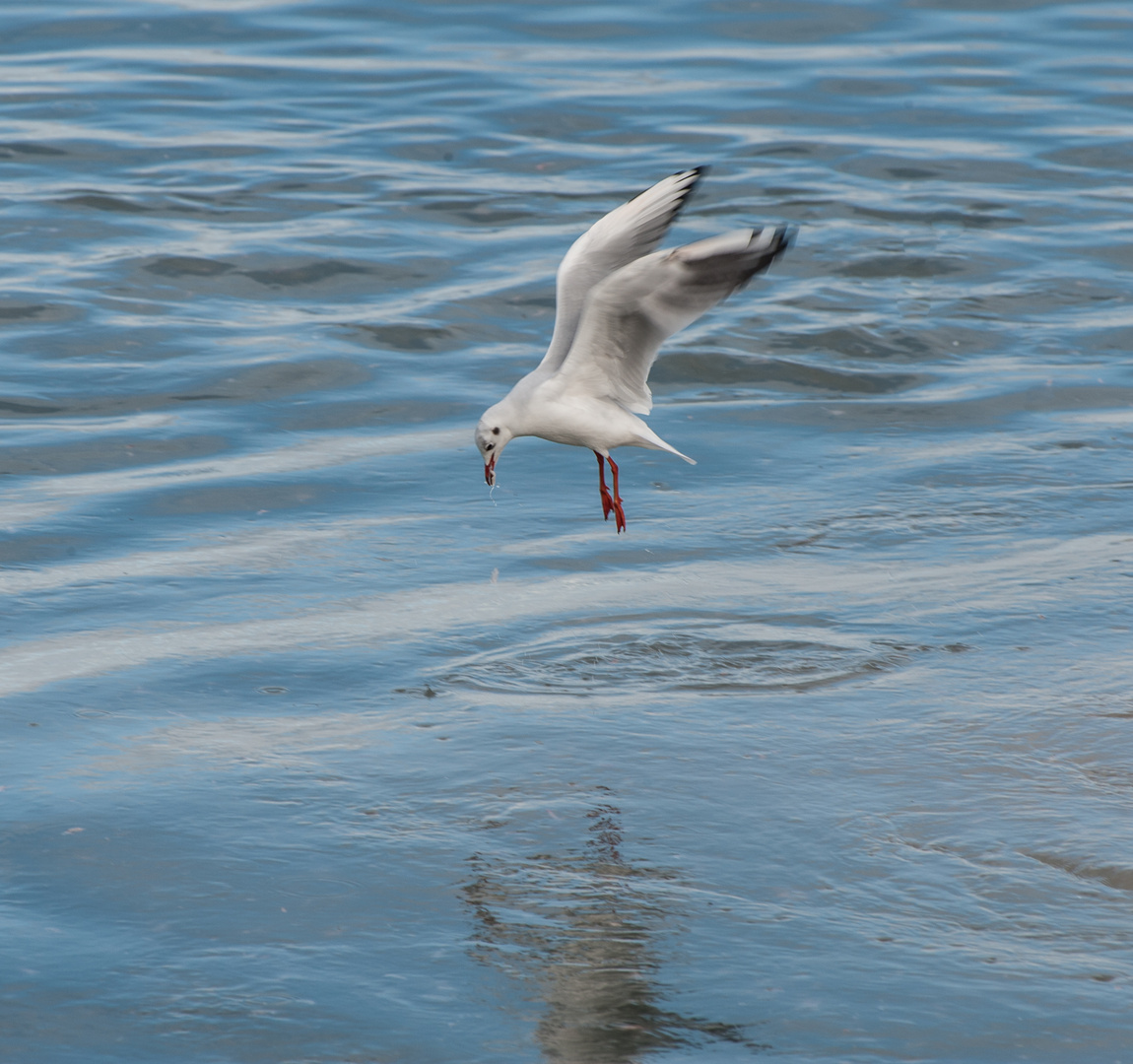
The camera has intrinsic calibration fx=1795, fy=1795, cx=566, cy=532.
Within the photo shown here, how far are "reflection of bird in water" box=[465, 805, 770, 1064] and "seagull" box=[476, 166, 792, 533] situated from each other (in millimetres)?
1677

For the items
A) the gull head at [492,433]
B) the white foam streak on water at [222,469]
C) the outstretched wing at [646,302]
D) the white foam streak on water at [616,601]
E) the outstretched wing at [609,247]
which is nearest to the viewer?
the outstretched wing at [646,302]

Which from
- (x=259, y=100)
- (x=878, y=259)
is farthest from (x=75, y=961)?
(x=259, y=100)

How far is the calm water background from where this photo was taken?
180 inches

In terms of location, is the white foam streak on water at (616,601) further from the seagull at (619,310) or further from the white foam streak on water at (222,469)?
the white foam streak on water at (222,469)

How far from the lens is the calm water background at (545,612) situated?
15.0ft

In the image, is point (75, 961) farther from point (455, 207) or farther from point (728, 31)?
point (728, 31)

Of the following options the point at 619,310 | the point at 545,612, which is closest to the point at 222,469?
the point at 545,612

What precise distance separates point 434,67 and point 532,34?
5.88 feet

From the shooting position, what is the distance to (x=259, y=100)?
18484 millimetres

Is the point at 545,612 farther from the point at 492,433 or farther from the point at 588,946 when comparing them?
the point at 588,946

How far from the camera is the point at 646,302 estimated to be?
6.45m

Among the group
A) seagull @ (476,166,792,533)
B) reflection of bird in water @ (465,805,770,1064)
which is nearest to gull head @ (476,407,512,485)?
seagull @ (476,166,792,533)

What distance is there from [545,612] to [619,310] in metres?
1.38

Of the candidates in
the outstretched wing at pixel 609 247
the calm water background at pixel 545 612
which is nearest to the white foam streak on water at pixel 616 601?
the calm water background at pixel 545 612
